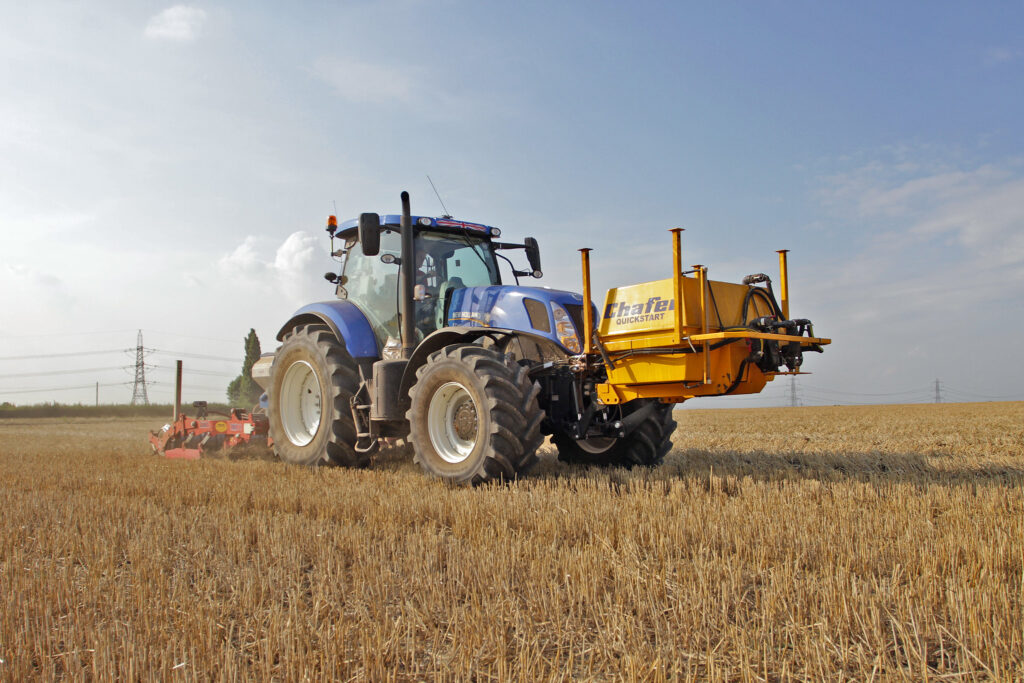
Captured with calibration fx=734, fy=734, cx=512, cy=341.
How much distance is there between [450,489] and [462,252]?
2.70 meters

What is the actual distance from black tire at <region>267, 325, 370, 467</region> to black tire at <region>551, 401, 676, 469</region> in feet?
7.04

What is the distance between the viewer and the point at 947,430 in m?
13.3

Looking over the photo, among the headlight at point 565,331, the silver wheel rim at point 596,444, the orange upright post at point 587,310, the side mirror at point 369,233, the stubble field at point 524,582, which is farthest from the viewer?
the silver wheel rim at point 596,444

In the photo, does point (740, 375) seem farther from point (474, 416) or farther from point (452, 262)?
point (452, 262)

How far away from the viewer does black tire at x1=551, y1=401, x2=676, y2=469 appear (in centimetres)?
710

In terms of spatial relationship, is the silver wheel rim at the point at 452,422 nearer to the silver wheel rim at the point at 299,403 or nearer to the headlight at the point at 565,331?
the headlight at the point at 565,331

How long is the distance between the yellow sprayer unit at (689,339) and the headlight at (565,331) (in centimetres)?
26

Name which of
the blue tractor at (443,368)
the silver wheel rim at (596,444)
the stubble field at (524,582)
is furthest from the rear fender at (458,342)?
the silver wheel rim at (596,444)

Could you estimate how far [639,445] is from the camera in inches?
283

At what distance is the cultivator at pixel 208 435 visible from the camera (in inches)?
363

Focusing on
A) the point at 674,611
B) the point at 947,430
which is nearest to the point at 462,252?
the point at 674,611

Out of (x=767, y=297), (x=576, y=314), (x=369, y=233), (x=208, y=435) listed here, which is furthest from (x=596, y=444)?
(x=208, y=435)

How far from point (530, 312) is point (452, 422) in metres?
1.17

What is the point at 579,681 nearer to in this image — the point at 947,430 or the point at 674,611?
the point at 674,611
